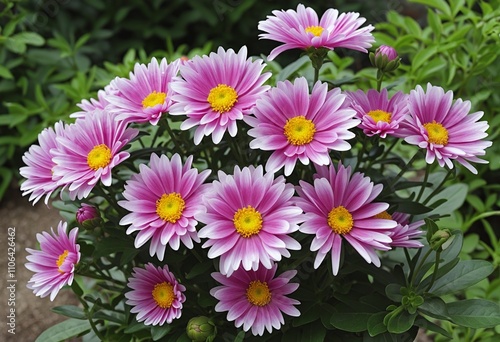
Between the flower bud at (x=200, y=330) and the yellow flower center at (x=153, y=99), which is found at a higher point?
the yellow flower center at (x=153, y=99)

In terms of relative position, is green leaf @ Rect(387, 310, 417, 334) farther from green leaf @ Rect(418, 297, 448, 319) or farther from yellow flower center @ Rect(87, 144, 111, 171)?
yellow flower center @ Rect(87, 144, 111, 171)

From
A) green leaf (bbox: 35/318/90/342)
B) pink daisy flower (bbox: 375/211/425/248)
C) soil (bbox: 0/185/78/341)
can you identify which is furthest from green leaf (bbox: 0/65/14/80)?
pink daisy flower (bbox: 375/211/425/248)

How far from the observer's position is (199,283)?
1.13 metres

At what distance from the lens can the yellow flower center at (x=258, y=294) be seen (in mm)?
987

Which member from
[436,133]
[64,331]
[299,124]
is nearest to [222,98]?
[299,124]

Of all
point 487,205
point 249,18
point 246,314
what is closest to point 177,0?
point 249,18

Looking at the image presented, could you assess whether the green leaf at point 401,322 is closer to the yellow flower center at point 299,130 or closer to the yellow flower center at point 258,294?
the yellow flower center at point 258,294

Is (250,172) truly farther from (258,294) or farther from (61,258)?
(61,258)

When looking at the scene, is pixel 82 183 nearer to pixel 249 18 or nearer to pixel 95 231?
pixel 95 231

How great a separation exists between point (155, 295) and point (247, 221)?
23 centimetres

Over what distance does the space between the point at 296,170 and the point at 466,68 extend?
2.26ft

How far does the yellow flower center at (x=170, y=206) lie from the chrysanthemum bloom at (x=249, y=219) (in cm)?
5

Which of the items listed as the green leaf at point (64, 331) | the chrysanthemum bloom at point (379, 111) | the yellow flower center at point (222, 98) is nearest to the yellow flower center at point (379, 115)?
the chrysanthemum bloom at point (379, 111)

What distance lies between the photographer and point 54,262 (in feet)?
3.46
